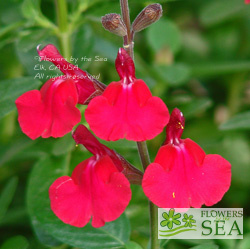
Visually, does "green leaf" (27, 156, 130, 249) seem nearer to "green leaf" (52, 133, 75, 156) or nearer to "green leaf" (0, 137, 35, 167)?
"green leaf" (52, 133, 75, 156)

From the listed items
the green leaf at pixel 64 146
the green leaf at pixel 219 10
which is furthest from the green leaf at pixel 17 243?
the green leaf at pixel 219 10

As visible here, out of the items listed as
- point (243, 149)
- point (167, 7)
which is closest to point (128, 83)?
point (243, 149)

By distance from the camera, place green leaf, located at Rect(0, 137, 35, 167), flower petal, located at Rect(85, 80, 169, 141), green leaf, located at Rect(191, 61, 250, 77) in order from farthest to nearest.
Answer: green leaf, located at Rect(191, 61, 250, 77) < green leaf, located at Rect(0, 137, 35, 167) < flower petal, located at Rect(85, 80, 169, 141)

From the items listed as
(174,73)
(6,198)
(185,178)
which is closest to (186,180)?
(185,178)

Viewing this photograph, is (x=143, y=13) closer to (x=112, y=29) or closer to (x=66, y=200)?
(x=112, y=29)

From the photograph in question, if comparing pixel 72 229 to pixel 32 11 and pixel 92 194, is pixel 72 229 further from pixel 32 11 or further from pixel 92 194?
pixel 32 11

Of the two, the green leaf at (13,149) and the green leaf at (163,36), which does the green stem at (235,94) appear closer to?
the green leaf at (163,36)

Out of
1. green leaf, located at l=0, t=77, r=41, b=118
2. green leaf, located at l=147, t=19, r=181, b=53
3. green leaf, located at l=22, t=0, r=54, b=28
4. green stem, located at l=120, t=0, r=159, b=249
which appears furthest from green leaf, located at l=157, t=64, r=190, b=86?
green stem, located at l=120, t=0, r=159, b=249
